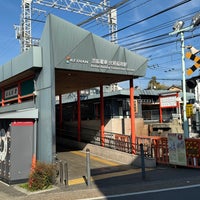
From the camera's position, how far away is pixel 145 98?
34594 mm

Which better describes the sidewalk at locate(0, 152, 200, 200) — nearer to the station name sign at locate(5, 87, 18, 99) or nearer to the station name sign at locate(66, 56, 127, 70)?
the station name sign at locate(66, 56, 127, 70)

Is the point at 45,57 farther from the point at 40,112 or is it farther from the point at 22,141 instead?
the point at 22,141

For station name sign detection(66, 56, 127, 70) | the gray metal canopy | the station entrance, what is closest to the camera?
the station entrance

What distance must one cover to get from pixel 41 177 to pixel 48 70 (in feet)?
14.4

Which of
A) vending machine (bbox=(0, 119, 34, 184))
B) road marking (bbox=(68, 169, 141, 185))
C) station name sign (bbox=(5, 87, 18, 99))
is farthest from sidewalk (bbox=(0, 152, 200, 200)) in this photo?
station name sign (bbox=(5, 87, 18, 99))

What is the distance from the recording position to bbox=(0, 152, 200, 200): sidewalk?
9.04 metres

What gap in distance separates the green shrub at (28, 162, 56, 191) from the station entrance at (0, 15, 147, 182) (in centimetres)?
135

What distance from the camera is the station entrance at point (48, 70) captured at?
1180 cm

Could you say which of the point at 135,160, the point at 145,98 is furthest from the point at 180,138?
the point at 145,98

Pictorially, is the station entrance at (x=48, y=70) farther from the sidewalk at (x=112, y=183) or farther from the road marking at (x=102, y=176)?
the sidewalk at (x=112, y=183)

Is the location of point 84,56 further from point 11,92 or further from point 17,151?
point 11,92

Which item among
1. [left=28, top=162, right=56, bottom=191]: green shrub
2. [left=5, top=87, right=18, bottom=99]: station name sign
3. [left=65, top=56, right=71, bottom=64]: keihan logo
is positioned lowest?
[left=28, top=162, right=56, bottom=191]: green shrub

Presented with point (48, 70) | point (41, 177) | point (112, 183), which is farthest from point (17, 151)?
point (112, 183)

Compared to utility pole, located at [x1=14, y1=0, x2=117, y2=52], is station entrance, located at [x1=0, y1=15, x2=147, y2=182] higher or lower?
lower
